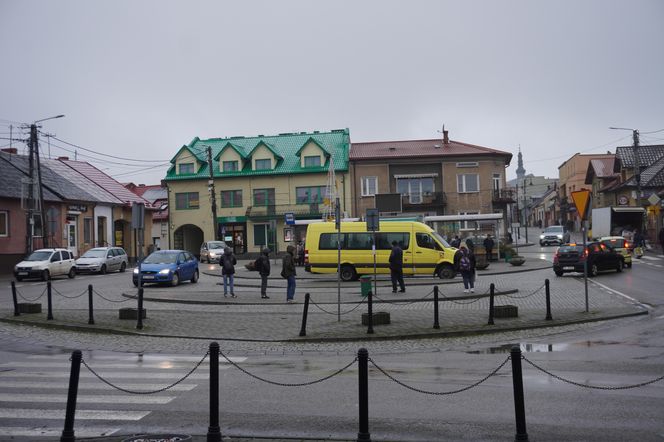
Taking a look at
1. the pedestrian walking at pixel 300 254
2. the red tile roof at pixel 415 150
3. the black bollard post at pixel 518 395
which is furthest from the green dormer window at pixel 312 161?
the black bollard post at pixel 518 395

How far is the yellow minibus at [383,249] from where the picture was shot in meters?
27.7

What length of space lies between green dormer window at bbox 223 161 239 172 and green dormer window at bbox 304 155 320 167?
21.4 ft

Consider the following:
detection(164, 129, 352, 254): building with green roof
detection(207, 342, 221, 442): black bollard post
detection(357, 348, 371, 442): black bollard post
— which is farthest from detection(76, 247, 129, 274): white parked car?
detection(357, 348, 371, 442): black bollard post

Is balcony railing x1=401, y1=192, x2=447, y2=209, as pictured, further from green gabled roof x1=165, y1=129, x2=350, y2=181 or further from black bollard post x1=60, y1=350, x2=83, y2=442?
black bollard post x1=60, y1=350, x2=83, y2=442

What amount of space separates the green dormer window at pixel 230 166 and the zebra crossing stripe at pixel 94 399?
50384 mm

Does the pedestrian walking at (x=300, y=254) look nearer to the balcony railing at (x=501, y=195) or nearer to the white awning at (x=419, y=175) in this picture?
the white awning at (x=419, y=175)

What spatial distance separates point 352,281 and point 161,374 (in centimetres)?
1846

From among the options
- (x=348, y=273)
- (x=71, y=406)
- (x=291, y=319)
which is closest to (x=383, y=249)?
(x=348, y=273)

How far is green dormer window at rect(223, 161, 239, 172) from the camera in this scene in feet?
191

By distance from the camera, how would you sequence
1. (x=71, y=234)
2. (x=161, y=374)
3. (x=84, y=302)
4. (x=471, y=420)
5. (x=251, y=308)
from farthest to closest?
(x=71, y=234), (x=84, y=302), (x=251, y=308), (x=161, y=374), (x=471, y=420)

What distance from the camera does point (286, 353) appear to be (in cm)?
1212

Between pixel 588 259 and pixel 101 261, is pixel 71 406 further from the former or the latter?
pixel 101 261

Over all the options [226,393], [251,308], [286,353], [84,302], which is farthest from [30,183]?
[226,393]

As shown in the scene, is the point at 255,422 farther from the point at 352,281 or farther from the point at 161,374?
the point at 352,281
